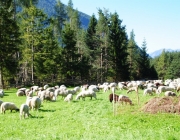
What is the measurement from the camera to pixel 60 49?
182 ft

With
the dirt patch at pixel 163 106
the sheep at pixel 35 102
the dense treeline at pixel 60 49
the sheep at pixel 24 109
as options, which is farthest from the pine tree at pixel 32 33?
the dirt patch at pixel 163 106

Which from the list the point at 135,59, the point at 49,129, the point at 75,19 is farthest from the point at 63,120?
the point at 135,59

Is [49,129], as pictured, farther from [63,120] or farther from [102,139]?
[102,139]

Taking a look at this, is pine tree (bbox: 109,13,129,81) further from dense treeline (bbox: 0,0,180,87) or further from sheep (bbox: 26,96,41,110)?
sheep (bbox: 26,96,41,110)

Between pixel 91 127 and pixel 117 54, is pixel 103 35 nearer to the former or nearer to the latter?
pixel 117 54

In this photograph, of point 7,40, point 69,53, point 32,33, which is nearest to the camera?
point 7,40

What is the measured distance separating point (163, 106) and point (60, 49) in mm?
41252

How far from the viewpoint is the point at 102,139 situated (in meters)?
10.6

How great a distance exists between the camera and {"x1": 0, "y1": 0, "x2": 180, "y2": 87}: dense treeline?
42062mm

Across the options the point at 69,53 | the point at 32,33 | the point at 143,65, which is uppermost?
the point at 32,33

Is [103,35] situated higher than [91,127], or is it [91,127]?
[103,35]

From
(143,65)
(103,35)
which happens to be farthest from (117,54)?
(143,65)

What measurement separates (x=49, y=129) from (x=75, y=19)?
213 feet

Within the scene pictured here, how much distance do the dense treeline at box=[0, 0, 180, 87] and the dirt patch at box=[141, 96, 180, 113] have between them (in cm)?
2812
